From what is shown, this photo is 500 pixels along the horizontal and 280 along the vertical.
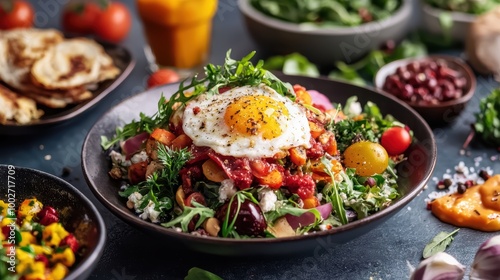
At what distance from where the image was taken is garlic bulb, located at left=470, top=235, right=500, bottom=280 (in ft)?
12.9

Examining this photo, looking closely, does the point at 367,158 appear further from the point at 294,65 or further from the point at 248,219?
the point at 294,65

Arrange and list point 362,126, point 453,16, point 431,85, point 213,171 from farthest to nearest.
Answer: point 453,16 < point 431,85 < point 362,126 < point 213,171

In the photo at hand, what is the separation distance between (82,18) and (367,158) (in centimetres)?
453

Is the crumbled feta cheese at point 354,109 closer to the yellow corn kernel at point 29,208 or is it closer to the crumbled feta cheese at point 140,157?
the crumbled feta cheese at point 140,157

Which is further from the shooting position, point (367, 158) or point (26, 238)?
point (367, 158)

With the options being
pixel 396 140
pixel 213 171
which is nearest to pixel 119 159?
pixel 213 171

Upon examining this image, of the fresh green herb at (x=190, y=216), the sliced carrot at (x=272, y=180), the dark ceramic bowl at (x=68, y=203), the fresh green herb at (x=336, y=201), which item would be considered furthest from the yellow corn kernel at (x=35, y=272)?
the fresh green herb at (x=336, y=201)

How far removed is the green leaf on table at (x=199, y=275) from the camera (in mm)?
4012

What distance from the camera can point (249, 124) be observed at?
4.32 m

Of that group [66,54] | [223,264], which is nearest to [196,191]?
[223,264]

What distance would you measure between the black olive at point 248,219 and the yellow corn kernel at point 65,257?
923 millimetres

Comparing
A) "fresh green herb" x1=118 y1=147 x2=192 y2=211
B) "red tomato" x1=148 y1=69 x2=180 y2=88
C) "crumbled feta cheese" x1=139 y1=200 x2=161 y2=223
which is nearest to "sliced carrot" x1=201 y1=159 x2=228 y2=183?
"fresh green herb" x1=118 y1=147 x2=192 y2=211

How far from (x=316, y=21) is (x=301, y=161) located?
3.18 meters

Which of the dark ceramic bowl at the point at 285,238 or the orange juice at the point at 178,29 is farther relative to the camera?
the orange juice at the point at 178,29
